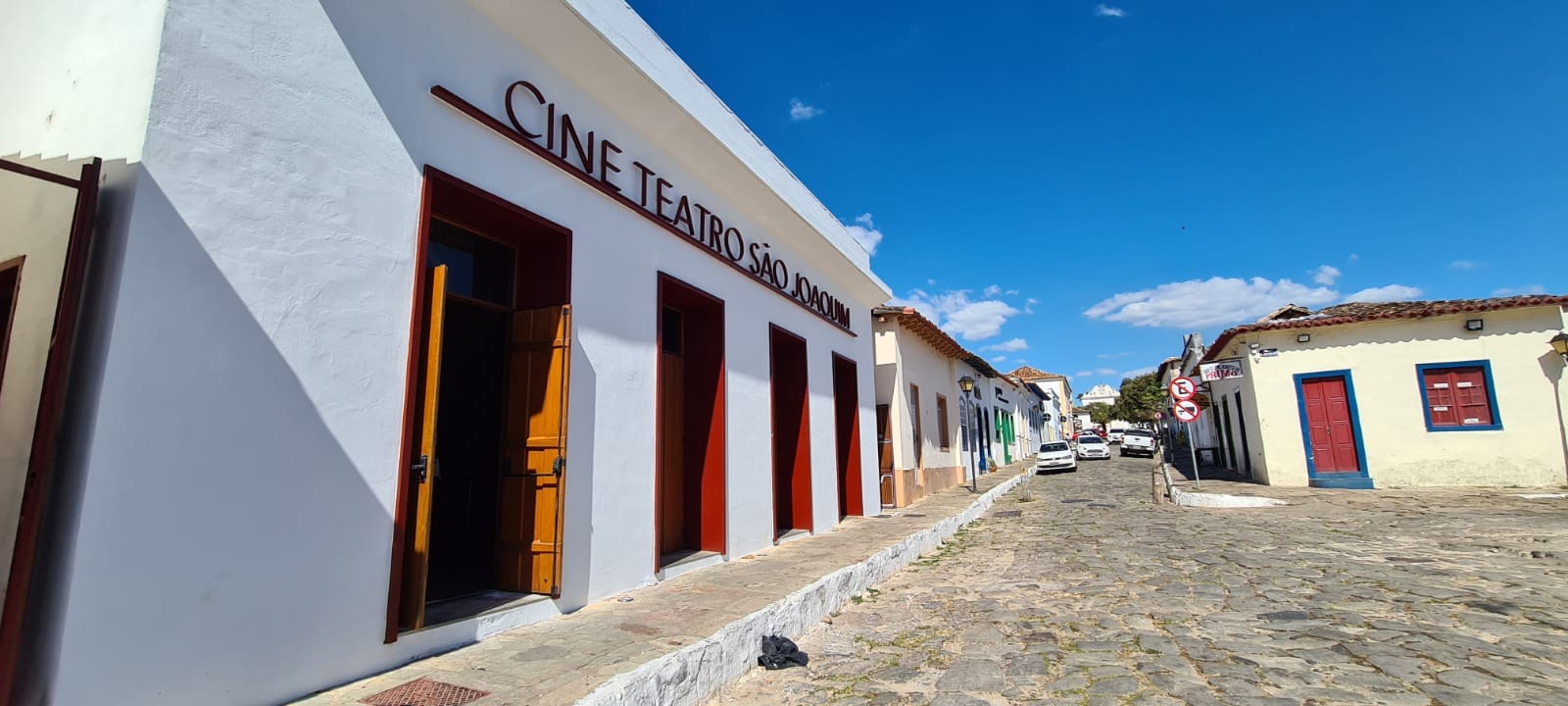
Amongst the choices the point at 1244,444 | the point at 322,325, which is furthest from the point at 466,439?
the point at 1244,444

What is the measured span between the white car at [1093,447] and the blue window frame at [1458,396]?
15.5 m

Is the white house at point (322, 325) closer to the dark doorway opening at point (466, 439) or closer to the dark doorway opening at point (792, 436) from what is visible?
the dark doorway opening at point (466, 439)

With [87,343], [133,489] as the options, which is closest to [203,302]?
[87,343]

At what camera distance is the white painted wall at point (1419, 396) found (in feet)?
41.2

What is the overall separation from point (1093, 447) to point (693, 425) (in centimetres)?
2542

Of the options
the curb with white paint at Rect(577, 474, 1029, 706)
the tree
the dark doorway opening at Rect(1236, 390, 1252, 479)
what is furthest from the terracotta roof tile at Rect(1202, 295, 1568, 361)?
the tree

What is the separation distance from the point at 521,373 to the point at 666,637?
2.31 metres

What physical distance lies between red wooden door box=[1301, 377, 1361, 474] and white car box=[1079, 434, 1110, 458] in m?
14.8

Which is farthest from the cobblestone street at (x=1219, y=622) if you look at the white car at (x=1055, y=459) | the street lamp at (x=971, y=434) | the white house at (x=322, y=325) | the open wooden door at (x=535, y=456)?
the white car at (x=1055, y=459)

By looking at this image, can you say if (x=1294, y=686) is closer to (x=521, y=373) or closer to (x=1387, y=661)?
(x=1387, y=661)

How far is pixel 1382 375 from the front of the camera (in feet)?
44.1

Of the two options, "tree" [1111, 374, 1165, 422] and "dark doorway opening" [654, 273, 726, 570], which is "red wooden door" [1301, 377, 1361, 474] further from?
"tree" [1111, 374, 1165, 422]

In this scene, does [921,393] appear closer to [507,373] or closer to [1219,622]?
[1219,622]

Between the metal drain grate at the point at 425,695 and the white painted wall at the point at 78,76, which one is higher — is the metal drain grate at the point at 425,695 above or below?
below
